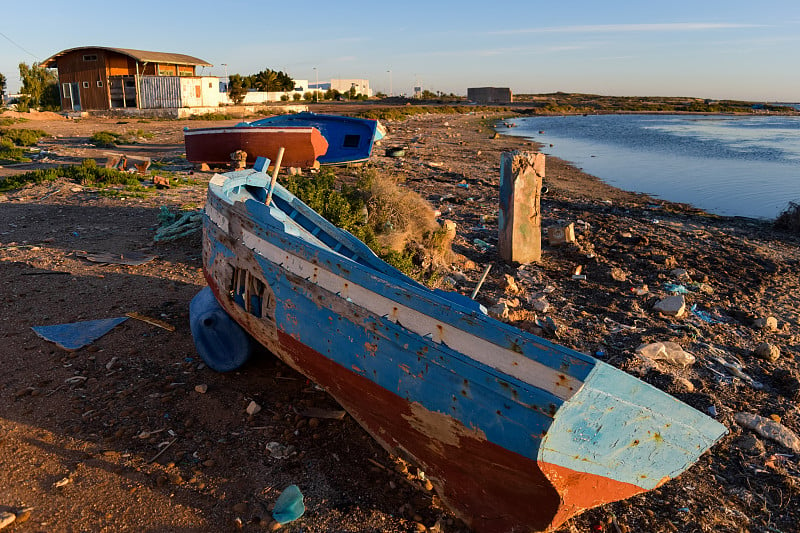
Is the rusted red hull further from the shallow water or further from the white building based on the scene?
the white building

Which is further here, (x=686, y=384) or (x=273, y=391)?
(x=686, y=384)

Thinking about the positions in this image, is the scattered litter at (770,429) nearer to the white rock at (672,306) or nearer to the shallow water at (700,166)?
the white rock at (672,306)

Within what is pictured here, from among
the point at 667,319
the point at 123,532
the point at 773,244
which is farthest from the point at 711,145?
the point at 123,532

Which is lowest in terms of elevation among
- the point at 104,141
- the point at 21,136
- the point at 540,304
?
the point at 540,304

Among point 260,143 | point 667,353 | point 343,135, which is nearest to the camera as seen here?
point 667,353

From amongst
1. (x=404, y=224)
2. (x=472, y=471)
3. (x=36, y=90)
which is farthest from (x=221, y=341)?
(x=36, y=90)

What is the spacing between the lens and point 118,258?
6645 mm

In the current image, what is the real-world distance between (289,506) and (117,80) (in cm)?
3179

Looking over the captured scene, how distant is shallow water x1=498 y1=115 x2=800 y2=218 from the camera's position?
13.3 m

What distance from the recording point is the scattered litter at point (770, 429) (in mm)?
3744

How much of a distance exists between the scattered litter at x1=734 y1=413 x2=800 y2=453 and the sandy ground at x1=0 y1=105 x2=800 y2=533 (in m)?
0.05

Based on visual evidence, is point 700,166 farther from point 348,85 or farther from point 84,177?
point 348,85

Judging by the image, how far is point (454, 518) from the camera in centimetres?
306

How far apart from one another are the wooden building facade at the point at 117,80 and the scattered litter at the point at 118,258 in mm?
24354
